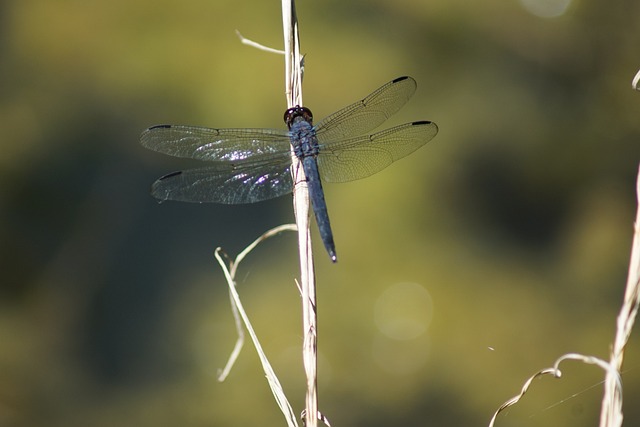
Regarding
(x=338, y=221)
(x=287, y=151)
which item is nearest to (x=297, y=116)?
(x=287, y=151)

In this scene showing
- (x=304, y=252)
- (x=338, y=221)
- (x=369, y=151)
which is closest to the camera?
(x=304, y=252)

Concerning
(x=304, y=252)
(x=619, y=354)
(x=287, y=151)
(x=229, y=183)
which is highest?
(x=287, y=151)

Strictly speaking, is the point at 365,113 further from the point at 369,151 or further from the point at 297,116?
the point at 297,116

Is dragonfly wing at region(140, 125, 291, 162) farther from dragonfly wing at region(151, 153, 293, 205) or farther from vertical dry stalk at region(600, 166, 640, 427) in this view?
vertical dry stalk at region(600, 166, 640, 427)

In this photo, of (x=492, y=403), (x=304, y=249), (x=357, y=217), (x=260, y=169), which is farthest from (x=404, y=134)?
(x=492, y=403)

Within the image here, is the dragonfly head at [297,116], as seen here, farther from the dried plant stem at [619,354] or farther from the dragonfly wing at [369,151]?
the dried plant stem at [619,354]

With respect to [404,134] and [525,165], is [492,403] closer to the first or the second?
[525,165]

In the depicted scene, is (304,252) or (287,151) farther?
(287,151)

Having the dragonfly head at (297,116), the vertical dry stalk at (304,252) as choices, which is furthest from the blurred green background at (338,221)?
the vertical dry stalk at (304,252)
